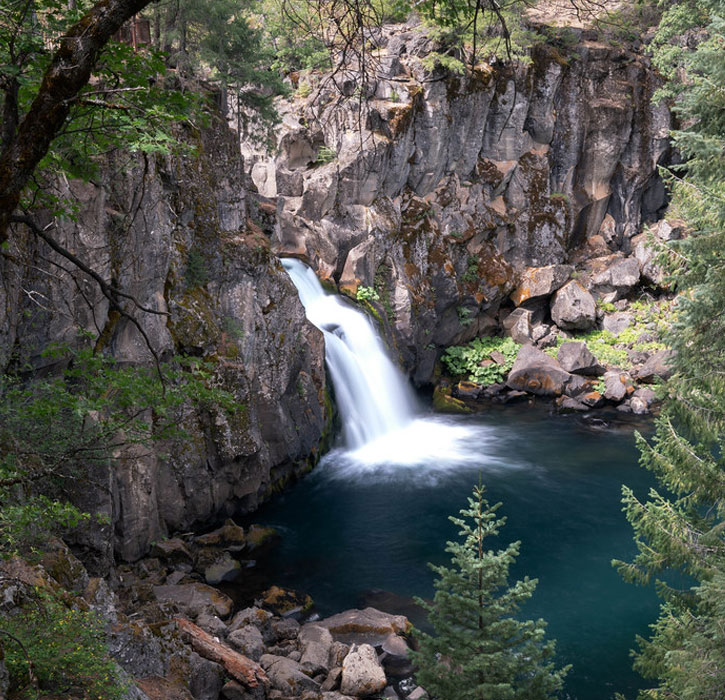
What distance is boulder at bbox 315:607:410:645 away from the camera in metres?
8.84

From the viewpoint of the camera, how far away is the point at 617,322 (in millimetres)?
24859

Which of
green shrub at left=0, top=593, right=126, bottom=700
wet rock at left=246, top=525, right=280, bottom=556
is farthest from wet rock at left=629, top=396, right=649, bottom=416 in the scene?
green shrub at left=0, top=593, right=126, bottom=700

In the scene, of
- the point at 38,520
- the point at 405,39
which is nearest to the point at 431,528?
the point at 38,520

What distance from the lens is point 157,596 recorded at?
9.06m

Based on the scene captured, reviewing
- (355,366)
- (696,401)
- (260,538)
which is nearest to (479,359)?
(355,366)

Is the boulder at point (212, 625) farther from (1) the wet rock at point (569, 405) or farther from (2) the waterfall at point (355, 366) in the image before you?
(1) the wet rock at point (569, 405)

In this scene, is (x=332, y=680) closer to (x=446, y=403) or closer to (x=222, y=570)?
(x=222, y=570)

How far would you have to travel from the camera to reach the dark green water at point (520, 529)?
9.70m

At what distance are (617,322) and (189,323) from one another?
19760mm

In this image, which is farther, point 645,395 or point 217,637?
point 645,395

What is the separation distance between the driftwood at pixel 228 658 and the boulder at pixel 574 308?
20706 millimetres

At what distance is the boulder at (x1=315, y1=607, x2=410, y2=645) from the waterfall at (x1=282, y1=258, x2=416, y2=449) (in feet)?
26.5

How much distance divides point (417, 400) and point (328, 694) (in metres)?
14.9

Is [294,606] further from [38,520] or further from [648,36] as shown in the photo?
[648,36]
